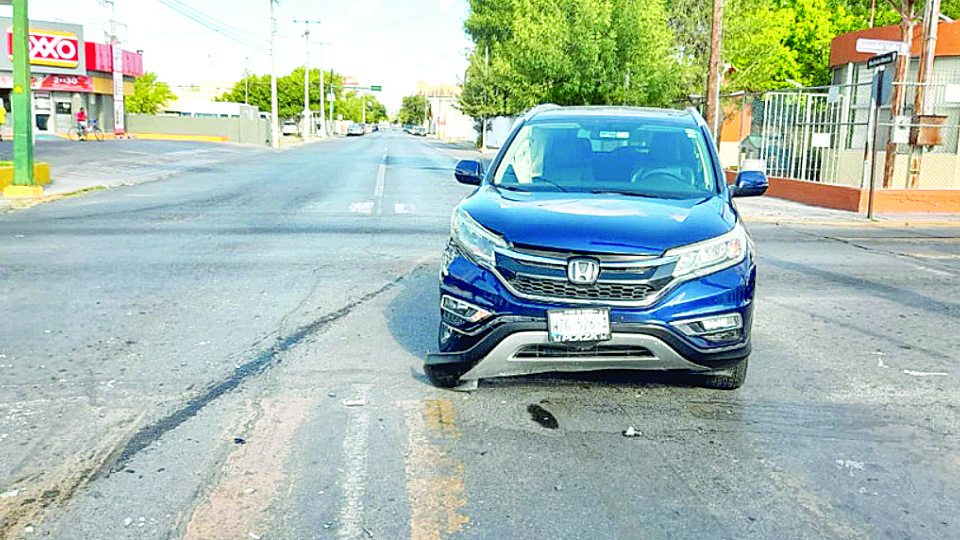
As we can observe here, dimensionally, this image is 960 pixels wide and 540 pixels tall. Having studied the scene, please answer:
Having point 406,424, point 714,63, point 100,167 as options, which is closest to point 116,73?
point 100,167

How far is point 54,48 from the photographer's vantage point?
160ft

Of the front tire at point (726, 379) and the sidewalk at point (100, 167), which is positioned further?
the sidewalk at point (100, 167)

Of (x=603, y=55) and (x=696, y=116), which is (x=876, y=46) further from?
(x=696, y=116)

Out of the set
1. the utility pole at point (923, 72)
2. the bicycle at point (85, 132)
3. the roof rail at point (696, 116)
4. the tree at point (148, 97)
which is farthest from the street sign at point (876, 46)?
the tree at point (148, 97)

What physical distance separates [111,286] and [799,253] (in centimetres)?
876

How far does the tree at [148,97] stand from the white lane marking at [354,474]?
9338 cm

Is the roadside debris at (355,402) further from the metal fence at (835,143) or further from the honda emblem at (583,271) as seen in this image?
the metal fence at (835,143)

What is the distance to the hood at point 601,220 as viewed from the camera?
4.87 metres

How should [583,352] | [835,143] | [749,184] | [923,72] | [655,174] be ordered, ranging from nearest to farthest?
[583,352] < [655,174] < [749,184] < [923,72] < [835,143]

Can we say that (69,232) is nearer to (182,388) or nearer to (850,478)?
(182,388)

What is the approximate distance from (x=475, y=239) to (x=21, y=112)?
1603 cm

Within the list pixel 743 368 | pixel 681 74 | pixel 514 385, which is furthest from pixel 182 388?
pixel 681 74

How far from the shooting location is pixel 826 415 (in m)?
5.24

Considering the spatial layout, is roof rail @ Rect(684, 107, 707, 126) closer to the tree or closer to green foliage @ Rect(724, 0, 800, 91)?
green foliage @ Rect(724, 0, 800, 91)
